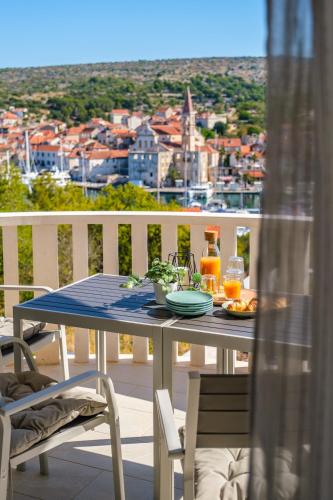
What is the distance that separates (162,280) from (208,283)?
24cm

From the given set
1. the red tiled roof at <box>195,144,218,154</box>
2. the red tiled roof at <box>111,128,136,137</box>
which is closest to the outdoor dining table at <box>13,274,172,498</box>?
the red tiled roof at <box>195,144,218,154</box>

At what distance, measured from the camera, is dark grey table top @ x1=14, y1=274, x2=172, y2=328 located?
235 cm

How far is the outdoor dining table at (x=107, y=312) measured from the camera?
7.40ft

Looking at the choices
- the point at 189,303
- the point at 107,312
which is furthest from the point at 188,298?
the point at 107,312

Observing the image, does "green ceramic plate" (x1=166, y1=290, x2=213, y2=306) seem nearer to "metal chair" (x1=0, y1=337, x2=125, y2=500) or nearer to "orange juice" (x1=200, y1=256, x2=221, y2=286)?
"orange juice" (x1=200, y1=256, x2=221, y2=286)

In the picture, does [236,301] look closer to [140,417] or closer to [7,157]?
[140,417]

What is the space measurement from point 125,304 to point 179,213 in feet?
4.04

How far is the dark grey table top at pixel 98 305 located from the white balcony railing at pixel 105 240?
0.90 metres

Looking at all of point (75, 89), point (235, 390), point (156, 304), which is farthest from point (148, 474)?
point (75, 89)

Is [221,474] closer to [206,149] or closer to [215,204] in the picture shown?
[215,204]

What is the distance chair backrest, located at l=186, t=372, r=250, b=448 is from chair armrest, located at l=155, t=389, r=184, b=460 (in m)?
0.06

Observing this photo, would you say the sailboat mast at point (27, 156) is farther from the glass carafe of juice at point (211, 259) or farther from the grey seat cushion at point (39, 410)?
the grey seat cushion at point (39, 410)

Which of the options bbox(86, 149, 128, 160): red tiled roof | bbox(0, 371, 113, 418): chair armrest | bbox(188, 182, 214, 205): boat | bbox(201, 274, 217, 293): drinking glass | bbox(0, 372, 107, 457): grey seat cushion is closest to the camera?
bbox(0, 371, 113, 418): chair armrest

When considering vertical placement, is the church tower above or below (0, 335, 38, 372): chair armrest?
above
